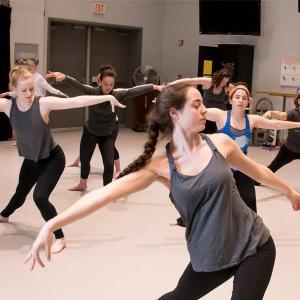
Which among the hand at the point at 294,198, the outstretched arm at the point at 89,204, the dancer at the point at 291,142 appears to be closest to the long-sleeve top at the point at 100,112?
the dancer at the point at 291,142

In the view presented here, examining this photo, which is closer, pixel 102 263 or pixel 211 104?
pixel 102 263

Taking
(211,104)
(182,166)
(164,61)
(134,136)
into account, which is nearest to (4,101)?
(182,166)

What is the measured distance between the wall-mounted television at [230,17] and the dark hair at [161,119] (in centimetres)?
804

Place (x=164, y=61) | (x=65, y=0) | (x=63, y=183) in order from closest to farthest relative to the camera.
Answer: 1. (x=63, y=183)
2. (x=65, y=0)
3. (x=164, y=61)

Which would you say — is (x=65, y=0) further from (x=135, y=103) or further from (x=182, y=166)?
(x=182, y=166)

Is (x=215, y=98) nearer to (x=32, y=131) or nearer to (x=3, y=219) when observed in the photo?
(x=3, y=219)

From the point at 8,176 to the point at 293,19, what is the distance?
578 centimetres

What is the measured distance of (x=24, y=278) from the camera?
3.38 m

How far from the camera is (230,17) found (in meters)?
9.97

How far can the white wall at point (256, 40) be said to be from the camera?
9.52 metres

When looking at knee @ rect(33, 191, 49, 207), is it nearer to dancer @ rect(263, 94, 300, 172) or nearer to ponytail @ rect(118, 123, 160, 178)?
ponytail @ rect(118, 123, 160, 178)

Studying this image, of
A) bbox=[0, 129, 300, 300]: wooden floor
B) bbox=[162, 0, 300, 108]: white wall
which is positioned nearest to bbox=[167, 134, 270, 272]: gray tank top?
bbox=[0, 129, 300, 300]: wooden floor

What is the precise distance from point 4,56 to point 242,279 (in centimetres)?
785

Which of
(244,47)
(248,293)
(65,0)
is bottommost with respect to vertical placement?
(248,293)
